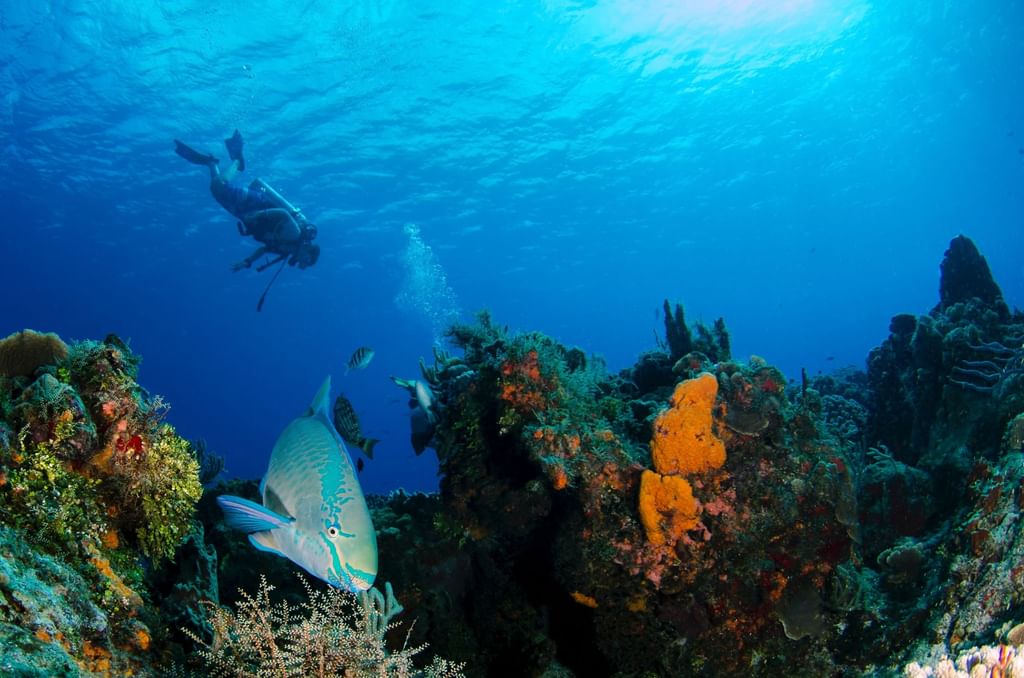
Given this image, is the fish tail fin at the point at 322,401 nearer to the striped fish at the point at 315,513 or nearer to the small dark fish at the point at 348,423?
the striped fish at the point at 315,513

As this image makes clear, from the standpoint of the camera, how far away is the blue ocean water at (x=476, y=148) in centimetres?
2086

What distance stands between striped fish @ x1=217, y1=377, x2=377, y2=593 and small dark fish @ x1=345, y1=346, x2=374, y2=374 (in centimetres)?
410

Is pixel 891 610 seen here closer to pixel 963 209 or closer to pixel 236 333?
pixel 236 333

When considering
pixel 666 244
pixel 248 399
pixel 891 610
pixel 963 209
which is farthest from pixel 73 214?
pixel 963 209

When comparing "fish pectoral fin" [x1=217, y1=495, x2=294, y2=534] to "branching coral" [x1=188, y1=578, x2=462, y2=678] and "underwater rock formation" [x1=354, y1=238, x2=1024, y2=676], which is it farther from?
"underwater rock formation" [x1=354, y1=238, x2=1024, y2=676]

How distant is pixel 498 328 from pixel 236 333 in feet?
223

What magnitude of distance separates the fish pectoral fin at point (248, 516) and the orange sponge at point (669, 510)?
2.81 m

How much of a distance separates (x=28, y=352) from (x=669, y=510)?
14.1 ft

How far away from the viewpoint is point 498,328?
620cm

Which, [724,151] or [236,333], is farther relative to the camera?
[236,333]

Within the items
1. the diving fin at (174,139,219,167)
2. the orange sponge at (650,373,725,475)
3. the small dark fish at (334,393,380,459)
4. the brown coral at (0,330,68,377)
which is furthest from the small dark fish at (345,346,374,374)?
the diving fin at (174,139,219,167)

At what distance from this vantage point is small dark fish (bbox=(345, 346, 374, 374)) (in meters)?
6.10

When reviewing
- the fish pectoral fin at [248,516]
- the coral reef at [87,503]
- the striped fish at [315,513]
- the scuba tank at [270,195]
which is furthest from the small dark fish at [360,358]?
the scuba tank at [270,195]

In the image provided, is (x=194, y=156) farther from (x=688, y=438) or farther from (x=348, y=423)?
(x=688, y=438)
